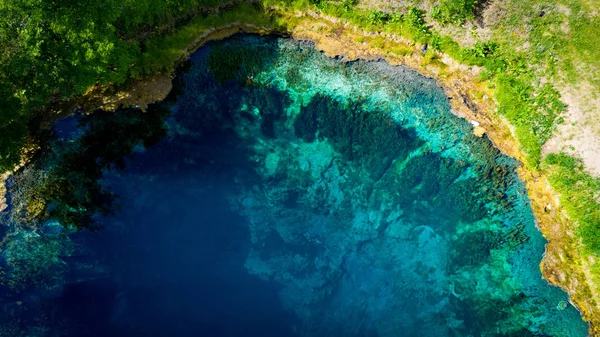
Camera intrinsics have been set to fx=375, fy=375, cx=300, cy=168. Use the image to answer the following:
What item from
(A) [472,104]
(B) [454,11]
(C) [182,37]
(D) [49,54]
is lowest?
(A) [472,104]

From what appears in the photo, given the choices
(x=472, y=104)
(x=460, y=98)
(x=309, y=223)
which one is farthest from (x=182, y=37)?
(x=472, y=104)

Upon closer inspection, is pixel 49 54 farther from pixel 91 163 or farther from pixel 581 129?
pixel 581 129

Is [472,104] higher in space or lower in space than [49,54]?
lower

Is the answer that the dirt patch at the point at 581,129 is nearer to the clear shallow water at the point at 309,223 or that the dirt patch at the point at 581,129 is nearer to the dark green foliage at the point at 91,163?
the clear shallow water at the point at 309,223

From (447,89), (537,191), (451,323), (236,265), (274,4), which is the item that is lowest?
(451,323)

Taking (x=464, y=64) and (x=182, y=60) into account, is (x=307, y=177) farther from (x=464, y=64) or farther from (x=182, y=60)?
(x=464, y=64)

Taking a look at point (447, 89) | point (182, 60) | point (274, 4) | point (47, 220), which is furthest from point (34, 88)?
point (447, 89)

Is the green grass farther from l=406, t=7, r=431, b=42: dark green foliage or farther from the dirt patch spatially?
the dirt patch
